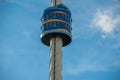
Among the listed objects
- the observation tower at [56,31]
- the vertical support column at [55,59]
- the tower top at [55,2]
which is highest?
the tower top at [55,2]

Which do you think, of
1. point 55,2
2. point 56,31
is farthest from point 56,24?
point 55,2

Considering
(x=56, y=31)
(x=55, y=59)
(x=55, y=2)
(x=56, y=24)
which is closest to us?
(x=55, y=59)

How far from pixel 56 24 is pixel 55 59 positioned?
13.1 m

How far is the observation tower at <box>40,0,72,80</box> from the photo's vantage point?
303 feet

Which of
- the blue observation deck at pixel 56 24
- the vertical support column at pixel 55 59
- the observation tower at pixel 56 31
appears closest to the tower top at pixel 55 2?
the observation tower at pixel 56 31

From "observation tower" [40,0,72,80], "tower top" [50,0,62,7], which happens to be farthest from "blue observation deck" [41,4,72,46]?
"tower top" [50,0,62,7]

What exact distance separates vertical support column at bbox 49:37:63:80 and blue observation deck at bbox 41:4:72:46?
2.54 m

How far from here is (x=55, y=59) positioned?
92.1 meters

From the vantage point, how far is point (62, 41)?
98750 millimetres

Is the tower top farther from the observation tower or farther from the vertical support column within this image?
the vertical support column

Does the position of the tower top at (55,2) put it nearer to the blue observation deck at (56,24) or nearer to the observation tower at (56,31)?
the observation tower at (56,31)

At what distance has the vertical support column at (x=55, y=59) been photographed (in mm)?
89000

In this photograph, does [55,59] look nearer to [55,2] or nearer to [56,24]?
[56,24]

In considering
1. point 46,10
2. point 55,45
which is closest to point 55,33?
point 55,45
